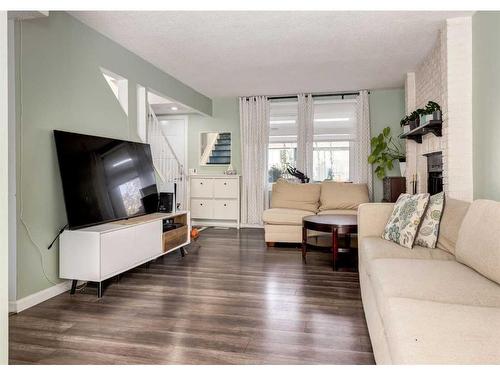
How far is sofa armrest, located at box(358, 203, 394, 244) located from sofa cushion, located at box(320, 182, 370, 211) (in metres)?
2.24

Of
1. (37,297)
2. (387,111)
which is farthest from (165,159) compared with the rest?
(387,111)

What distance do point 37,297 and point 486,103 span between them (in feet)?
12.6

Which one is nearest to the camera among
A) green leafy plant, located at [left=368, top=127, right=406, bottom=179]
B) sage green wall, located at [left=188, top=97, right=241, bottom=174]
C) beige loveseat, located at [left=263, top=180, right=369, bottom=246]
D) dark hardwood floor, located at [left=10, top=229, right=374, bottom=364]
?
dark hardwood floor, located at [left=10, top=229, right=374, bottom=364]

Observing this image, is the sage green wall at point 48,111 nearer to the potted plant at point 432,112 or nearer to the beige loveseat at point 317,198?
the beige loveseat at point 317,198

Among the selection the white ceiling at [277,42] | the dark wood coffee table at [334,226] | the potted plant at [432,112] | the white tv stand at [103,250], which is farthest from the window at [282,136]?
the white tv stand at [103,250]

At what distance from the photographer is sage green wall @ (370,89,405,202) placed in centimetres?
610

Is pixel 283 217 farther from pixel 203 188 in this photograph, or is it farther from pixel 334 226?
pixel 203 188

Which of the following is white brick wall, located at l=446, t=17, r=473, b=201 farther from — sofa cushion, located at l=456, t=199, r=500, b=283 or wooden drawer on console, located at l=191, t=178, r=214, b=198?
wooden drawer on console, located at l=191, t=178, r=214, b=198

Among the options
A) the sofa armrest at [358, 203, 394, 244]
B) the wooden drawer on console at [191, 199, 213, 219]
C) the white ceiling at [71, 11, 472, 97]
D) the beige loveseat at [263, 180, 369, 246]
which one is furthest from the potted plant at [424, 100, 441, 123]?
the wooden drawer on console at [191, 199, 213, 219]

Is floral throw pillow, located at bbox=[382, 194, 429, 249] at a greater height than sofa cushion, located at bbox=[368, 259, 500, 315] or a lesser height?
greater

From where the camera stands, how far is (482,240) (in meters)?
1.89

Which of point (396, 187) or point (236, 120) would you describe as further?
point (236, 120)
